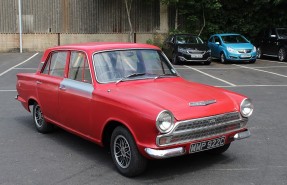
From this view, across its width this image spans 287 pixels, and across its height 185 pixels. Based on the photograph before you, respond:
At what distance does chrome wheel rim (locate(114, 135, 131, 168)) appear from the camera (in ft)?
16.2

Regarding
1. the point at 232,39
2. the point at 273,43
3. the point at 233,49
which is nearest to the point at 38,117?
the point at 233,49

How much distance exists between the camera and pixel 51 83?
6.43 m

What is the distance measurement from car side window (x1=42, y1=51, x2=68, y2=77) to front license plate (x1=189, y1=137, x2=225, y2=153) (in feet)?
8.50

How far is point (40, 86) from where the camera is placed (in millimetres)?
6750

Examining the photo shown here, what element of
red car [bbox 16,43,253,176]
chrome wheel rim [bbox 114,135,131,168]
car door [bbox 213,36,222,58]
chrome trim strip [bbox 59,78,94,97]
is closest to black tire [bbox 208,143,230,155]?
red car [bbox 16,43,253,176]

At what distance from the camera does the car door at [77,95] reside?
5539 mm

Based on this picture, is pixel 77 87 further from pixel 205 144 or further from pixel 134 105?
pixel 205 144

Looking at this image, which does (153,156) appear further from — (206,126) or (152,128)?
(206,126)

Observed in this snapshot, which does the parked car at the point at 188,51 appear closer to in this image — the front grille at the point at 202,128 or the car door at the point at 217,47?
the car door at the point at 217,47

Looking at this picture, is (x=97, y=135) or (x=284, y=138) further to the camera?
(x=284, y=138)

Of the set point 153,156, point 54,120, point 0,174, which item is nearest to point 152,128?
point 153,156

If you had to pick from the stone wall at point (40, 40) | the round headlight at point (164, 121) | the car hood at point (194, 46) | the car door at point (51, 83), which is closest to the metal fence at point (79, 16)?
the stone wall at point (40, 40)

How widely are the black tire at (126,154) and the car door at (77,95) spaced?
2.01 feet

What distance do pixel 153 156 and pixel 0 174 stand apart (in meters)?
1.98
